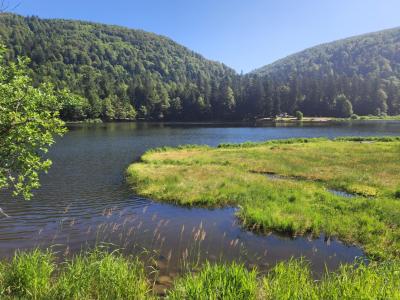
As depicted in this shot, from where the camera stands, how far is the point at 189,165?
1748 inches

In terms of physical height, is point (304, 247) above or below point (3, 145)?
below

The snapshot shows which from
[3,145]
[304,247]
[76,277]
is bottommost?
[304,247]

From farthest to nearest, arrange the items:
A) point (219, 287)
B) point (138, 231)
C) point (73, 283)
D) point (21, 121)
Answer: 1. point (138, 231)
2. point (73, 283)
3. point (21, 121)
4. point (219, 287)

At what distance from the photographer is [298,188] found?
30328mm

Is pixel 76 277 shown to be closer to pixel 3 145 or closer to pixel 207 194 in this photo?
pixel 3 145

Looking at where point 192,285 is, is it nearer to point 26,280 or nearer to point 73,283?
point 73,283

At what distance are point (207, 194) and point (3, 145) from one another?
1994cm

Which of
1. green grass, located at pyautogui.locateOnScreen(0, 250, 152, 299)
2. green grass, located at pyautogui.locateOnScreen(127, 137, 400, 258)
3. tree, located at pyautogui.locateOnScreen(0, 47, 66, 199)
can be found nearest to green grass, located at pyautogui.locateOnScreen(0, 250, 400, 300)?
green grass, located at pyautogui.locateOnScreen(0, 250, 152, 299)

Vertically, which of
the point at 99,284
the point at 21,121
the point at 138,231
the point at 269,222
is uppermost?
the point at 21,121

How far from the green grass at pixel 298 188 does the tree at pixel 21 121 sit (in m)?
14.1

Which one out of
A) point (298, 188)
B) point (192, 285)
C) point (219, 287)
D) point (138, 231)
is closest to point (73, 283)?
point (192, 285)

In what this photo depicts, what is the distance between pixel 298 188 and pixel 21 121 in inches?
965

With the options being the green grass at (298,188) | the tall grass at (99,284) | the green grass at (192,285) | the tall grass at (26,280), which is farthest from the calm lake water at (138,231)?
the tall grass at (26,280)

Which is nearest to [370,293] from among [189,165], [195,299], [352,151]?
[195,299]
